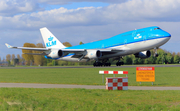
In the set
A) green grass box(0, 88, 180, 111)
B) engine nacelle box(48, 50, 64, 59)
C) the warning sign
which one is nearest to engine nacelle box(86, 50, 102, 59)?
engine nacelle box(48, 50, 64, 59)

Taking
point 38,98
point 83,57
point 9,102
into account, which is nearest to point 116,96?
point 38,98

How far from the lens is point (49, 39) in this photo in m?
67.0

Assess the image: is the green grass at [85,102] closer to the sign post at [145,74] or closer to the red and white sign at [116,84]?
the red and white sign at [116,84]

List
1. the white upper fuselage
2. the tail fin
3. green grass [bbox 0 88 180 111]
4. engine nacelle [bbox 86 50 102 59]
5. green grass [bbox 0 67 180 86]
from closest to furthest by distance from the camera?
green grass [bbox 0 88 180 111] → green grass [bbox 0 67 180 86] → the white upper fuselage → engine nacelle [bbox 86 50 102 59] → the tail fin

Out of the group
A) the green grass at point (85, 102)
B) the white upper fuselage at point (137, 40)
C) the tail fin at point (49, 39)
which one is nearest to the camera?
the green grass at point (85, 102)

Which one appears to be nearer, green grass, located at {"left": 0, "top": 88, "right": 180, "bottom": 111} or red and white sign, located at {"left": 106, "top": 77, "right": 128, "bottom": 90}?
green grass, located at {"left": 0, "top": 88, "right": 180, "bottom": 111}

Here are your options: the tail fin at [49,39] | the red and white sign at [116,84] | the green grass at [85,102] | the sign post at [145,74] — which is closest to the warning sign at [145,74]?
the sign post at [145,74]

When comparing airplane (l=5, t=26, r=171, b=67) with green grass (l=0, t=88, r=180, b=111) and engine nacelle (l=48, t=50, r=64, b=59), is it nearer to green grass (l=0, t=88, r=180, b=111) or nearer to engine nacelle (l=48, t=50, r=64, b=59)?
engine nacelle (l=48, t=50, r=64, b=59)

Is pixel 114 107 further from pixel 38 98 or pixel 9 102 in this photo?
pixel 9 102

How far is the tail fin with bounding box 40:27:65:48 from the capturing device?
6610 cm

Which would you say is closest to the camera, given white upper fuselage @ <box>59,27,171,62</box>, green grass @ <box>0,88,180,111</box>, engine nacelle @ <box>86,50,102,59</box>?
green grass @ <box>0,88,180,111</box>

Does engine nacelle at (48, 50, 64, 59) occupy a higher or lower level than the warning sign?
higher

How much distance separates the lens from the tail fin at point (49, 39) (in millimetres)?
66100

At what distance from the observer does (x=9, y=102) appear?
42.0ft
